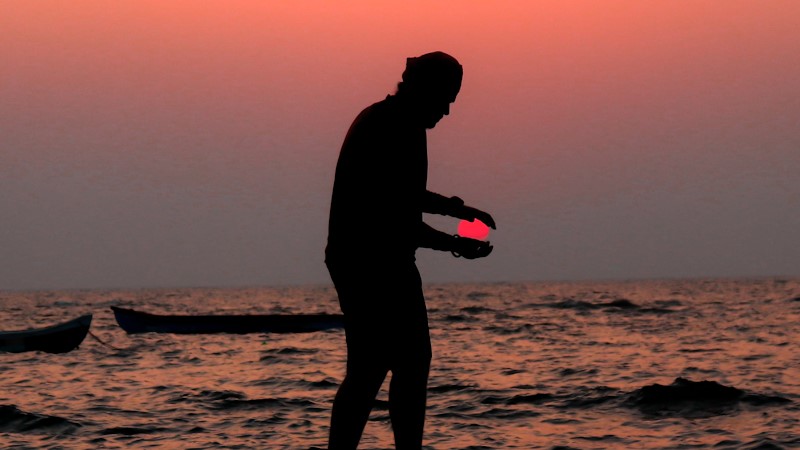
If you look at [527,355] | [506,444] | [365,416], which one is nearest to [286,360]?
[527,355]

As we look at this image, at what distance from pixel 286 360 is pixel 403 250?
13.9 m

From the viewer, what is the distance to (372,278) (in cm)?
493

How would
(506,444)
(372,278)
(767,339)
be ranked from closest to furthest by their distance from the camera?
1. (372,278)
2. (506,444)
3. (767,339)

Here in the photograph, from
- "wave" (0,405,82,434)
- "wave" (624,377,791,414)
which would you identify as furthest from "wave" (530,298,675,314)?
"wave" (0,405,82,434)

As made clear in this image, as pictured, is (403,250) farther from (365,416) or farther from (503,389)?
(503,389)

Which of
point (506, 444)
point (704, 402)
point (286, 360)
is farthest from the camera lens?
point (286, 360)

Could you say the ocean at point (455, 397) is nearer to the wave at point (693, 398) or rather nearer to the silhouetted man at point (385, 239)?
the wave at point (693, 398)

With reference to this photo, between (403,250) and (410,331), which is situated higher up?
(403,250)

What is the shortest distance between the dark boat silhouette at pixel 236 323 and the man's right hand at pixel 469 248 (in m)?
20.5

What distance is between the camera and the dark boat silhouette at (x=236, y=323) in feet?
83.9

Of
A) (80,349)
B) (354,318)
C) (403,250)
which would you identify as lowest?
(80,349)

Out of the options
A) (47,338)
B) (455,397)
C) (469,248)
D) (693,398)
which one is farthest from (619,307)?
(469,248)

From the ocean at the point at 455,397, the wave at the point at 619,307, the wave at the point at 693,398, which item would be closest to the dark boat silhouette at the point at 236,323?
the ocean at the point at 455,397

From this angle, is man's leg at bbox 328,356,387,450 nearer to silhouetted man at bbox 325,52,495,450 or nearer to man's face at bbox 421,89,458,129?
silhouetted man at bbox 325,52,495,450
